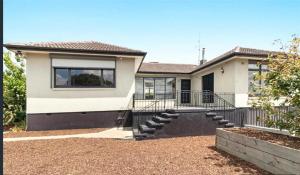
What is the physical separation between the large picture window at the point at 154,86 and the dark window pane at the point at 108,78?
21.6 feet

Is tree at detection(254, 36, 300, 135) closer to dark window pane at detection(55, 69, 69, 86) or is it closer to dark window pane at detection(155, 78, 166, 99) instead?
dark window pane at detection(55, 69, 69, 86)

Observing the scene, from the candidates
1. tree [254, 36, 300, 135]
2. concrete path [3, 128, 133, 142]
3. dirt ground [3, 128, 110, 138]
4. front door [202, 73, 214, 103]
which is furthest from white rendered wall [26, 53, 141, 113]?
tree [254, 36, 300, 135]

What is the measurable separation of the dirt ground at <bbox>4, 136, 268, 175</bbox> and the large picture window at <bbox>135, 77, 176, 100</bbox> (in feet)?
33.7

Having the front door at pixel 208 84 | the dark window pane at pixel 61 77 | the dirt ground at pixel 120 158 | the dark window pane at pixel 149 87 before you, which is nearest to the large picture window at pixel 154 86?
the dark window pane at pixel 149 87

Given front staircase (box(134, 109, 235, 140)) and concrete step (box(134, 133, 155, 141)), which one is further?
front staircase (box(134, 109, 235, 140))

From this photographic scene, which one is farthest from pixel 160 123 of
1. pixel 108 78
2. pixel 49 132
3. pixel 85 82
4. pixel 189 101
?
pixel 189 101

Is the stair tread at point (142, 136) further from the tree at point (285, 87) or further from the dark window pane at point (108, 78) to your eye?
the tree at point (285, 87)

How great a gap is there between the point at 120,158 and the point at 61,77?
7.06 meters

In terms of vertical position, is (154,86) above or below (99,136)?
above

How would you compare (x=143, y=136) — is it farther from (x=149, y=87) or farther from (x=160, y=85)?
(x=160, y=85)

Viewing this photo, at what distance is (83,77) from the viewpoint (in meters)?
11.9

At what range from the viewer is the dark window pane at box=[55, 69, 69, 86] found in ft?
37.9

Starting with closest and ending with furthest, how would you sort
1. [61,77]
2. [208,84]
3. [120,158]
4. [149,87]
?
1. [120,158]
2. [61,77]
3. [208,84]
4. [149,87]

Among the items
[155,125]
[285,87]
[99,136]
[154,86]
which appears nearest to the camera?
[285,87]
